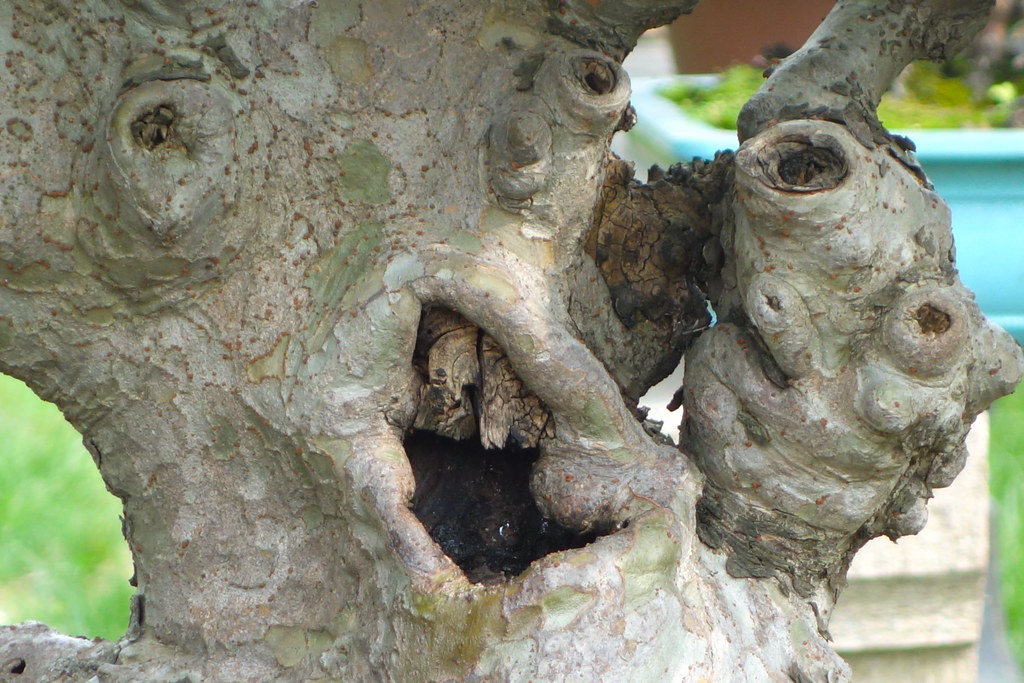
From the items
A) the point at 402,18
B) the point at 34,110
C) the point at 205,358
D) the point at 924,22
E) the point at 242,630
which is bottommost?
the point at 242,630

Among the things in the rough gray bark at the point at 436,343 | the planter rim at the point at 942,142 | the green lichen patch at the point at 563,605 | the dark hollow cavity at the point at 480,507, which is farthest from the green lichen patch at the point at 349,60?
the planter rim at the point at 942,142

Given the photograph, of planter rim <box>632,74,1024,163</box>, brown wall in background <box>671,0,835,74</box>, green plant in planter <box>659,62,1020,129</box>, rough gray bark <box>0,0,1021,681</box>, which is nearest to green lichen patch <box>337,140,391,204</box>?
rough gray bark <box>0,0,1021,681</box>

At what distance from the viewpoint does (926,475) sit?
879 mm

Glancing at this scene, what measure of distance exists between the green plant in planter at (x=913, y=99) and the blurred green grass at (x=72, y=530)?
0.61 m

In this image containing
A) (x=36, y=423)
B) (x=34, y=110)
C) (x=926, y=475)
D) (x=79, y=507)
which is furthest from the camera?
(x=36, y=423)

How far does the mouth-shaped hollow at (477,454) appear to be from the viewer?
83cm

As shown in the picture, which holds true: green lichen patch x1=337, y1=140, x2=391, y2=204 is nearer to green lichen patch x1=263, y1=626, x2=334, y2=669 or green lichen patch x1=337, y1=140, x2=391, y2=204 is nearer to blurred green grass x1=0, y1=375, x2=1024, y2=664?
green lichen patch x1=263, y1=626, x2=334, y2=669

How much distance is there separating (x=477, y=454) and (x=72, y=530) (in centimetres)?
148

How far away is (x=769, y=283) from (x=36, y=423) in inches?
83.2

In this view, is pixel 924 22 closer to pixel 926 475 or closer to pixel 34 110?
pixel 926 475

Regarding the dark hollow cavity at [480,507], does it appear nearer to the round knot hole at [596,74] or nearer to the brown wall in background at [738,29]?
the round knot hole at [596,74]

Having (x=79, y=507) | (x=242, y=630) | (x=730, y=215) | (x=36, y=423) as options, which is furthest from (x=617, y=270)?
(x=36, y=423)

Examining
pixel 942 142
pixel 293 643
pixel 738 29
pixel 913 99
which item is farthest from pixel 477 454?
pixel 738 29

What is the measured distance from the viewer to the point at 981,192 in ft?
6.34
